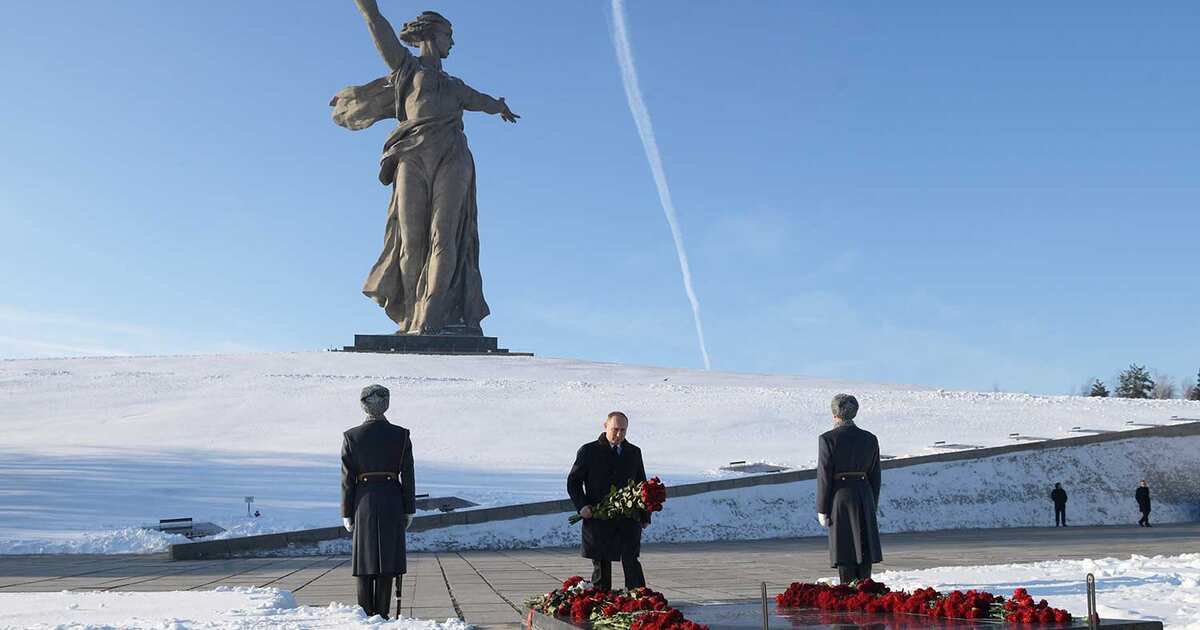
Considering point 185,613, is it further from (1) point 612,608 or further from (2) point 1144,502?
(2) point 1144,502

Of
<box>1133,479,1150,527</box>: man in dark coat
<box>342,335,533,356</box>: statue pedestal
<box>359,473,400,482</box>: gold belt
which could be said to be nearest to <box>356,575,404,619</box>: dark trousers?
<box>359,473,400,482</box>: gold belt

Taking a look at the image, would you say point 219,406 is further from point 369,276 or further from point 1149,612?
point 1149,612

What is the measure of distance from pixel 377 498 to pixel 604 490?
135 centimetres

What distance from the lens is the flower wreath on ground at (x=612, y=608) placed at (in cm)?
508

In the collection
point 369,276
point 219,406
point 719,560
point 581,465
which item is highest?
point 369,276

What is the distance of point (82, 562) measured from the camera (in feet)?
38.3

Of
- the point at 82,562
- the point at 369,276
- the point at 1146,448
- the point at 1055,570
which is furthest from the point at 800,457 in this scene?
the point at 369,276

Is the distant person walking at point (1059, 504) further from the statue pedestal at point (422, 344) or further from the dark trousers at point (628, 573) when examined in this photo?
the statue pedestal at point (422, 344)

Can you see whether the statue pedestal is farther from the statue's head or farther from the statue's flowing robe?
the statue's head

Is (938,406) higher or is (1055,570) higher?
(938,406)

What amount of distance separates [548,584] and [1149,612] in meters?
4.47

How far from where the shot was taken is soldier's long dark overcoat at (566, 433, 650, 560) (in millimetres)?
6836

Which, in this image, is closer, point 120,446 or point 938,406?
point 120,446

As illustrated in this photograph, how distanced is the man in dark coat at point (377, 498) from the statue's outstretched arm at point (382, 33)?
2835cm
